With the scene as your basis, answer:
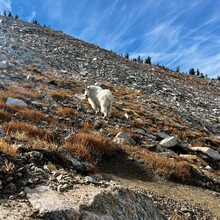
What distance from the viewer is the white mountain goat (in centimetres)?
1616

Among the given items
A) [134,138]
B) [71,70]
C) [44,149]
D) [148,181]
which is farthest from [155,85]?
[44,149]

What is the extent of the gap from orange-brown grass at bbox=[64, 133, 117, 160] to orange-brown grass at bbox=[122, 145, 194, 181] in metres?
0.79

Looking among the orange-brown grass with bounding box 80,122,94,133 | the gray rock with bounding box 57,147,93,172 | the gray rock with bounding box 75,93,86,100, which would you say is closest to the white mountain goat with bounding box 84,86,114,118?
the gray rock with bounding box 75,93,86,100

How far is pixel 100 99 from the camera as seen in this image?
16.8 m

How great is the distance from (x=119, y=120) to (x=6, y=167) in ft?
36.7

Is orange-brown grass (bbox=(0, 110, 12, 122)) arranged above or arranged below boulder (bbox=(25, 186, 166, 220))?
above

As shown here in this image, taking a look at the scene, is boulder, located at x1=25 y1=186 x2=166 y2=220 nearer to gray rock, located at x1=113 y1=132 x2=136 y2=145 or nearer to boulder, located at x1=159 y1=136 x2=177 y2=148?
gray rock, located at x1=113 y1=132 x2=136 y2=145

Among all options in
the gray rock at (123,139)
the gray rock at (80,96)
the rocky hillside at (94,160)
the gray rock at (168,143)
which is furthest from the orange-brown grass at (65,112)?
the gray rock at (80,96)

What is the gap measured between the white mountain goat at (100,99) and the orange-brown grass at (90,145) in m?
5.93

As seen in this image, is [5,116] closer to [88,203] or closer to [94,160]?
[94,160]

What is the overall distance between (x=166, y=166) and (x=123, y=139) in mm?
2219

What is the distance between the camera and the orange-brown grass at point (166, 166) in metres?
9.78

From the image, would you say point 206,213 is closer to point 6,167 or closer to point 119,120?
point 6,167

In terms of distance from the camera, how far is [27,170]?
5301mm
